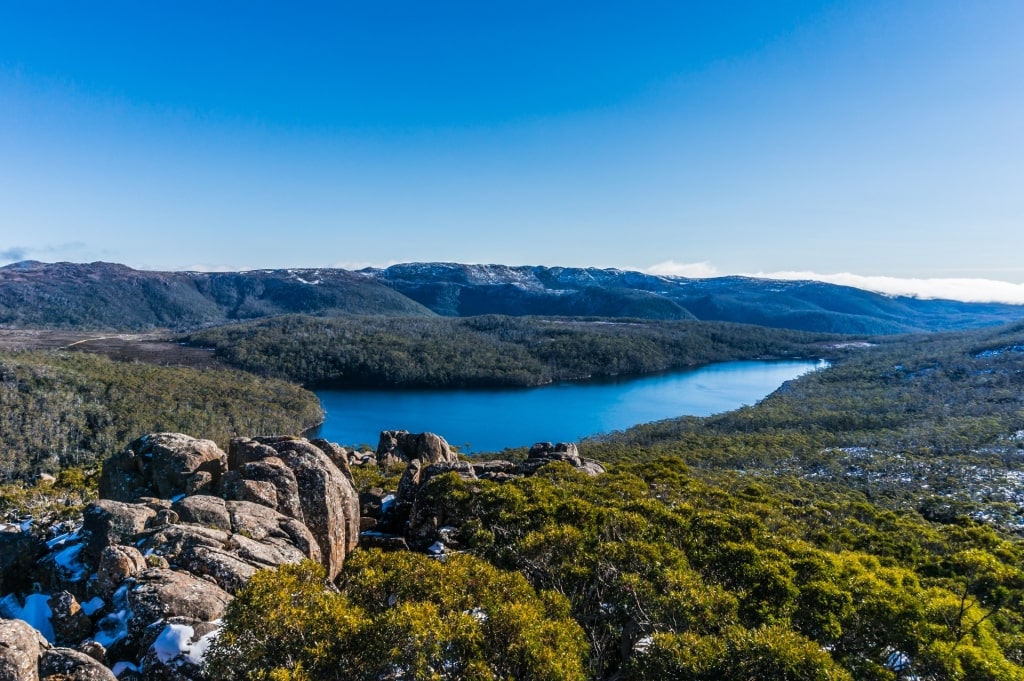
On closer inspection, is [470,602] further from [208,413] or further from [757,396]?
[757,396]

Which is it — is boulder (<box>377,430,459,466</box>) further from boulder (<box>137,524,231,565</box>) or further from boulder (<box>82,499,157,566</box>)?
boulder (<box>137,524,231,565</box>)

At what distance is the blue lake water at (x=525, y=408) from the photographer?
373 feet

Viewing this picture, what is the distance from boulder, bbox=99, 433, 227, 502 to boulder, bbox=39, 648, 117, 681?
10.7 m

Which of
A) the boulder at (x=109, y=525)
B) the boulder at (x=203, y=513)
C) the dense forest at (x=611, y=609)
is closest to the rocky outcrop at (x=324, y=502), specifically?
the dense forest at (x=611, y=609)

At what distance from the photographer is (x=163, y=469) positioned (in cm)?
2042

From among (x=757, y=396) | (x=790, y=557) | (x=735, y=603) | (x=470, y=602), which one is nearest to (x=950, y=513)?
(x=790, y=557)

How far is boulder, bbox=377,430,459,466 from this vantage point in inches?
1611

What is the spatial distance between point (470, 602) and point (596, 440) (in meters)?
92.9

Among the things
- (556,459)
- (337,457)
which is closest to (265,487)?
(337,457)

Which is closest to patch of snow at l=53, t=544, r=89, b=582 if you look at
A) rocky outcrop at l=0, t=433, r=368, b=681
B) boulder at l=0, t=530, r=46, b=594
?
rocky outcrop at l=0, t=433, r=368, b=681

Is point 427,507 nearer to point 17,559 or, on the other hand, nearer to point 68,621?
point 68,621

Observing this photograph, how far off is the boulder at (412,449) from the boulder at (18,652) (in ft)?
99.0

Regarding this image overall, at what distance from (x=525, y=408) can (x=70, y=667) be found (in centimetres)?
13173

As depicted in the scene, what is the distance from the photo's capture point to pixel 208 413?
10825 cm
